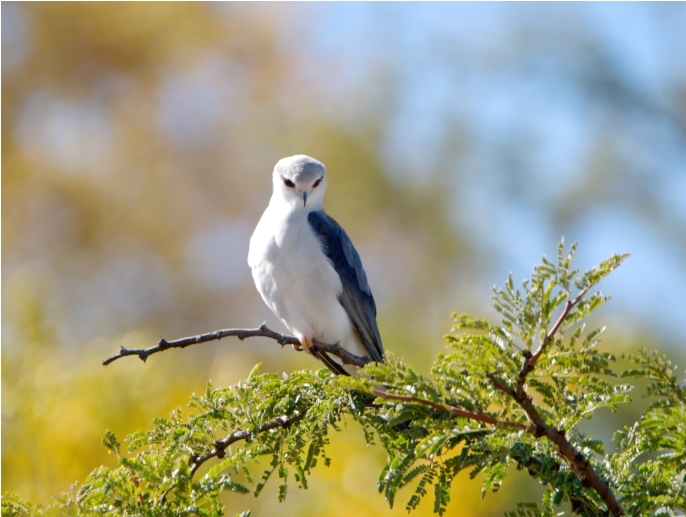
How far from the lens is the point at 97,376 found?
4828 millimetres

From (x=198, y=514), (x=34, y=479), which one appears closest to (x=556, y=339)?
(x=198, y=514)

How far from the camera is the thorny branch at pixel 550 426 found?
57.1 inches

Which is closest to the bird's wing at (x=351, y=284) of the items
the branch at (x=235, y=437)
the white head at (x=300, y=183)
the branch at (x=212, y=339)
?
the white head at (x=300, y=183)

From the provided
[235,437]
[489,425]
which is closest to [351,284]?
[235,437]

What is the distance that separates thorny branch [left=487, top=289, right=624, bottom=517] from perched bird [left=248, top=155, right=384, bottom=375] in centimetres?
251

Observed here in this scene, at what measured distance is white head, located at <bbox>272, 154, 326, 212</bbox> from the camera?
493cm

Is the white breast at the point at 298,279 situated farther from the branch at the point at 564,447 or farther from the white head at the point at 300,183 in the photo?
the branch at the point at 564,447

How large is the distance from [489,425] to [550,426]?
259 mm

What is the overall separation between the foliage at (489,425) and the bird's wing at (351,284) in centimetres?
221

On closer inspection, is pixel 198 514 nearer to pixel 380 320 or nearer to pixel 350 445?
pixel 350 445

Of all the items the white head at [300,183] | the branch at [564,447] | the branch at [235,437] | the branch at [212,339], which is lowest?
the branch at [564,447]

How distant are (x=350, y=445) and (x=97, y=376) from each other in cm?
183

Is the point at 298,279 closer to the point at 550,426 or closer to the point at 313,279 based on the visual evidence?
the point at 313,279

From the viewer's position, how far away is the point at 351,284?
4582 millimetres
